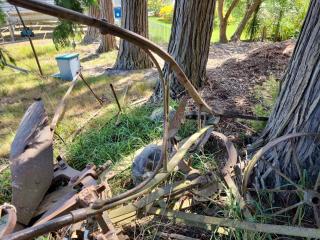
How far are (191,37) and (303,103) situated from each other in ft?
6.69

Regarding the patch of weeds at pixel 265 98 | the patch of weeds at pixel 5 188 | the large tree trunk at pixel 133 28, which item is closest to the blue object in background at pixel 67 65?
the large tree trunk at pixel 133 28

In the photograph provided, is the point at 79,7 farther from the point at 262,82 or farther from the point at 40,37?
the point at 40,37

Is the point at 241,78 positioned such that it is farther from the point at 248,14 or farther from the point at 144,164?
the point at 248,14

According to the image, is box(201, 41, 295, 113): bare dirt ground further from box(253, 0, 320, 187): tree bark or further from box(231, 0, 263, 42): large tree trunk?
box(231, 0, 263, 42): large tree trunk

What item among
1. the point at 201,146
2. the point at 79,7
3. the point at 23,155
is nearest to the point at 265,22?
the point at 79,7

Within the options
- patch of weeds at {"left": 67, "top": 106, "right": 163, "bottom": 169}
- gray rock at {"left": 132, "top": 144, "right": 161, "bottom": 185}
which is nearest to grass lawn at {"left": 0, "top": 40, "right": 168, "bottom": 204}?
patch of weeds at {"left": 67, "top": 106, "right": 163, "bottom": 169}

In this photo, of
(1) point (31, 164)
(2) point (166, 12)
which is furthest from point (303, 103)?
(2) point (166, 12)

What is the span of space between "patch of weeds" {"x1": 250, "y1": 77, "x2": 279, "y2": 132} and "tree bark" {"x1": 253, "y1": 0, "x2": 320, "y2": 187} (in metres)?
0.64

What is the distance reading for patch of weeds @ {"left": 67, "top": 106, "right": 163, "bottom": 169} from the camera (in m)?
3.08

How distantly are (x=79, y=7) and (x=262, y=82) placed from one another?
242cm

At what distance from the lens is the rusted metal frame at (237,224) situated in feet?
5.89

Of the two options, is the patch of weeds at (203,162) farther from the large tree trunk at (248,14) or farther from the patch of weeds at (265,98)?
the large tree trunk at (248,14)

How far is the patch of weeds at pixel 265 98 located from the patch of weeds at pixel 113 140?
3.06ft

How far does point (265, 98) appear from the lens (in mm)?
3643
